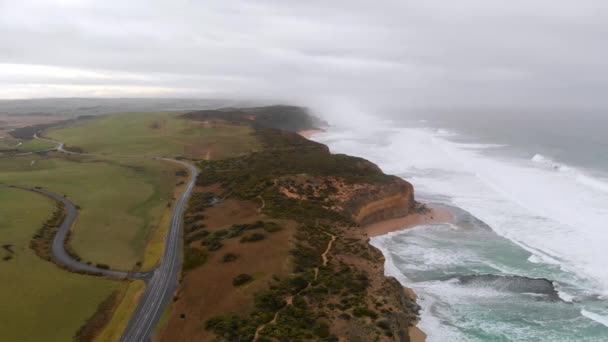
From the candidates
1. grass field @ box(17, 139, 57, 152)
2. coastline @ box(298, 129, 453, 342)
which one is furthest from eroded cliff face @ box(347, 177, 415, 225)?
grass field @ box(17, 139, 57, 152)

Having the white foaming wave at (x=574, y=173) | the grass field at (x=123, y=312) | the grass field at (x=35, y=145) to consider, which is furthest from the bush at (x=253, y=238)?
the grass field at (x=35, y=145)

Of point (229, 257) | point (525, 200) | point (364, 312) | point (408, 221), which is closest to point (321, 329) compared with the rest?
point (364, 312)

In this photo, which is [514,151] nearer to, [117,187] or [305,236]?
[305,236]

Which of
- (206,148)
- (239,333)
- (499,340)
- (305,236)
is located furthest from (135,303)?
(206,148)

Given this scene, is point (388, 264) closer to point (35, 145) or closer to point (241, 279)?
point (241, 279)

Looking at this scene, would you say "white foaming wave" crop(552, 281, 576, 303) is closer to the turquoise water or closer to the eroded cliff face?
the turquoise water
